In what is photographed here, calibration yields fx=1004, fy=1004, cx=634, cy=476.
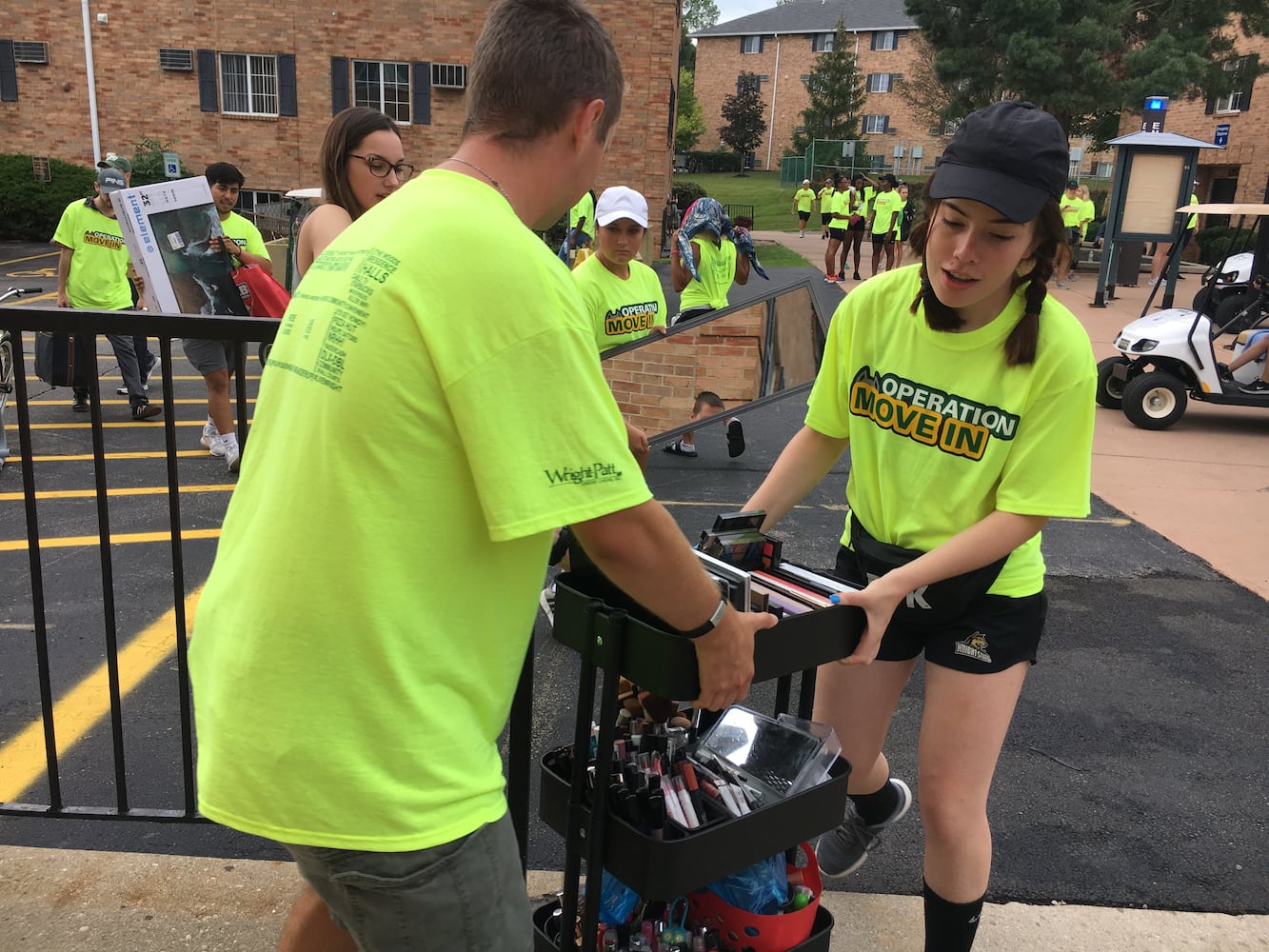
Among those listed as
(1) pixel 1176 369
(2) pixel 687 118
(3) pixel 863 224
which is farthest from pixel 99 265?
(2) pixel 687 118

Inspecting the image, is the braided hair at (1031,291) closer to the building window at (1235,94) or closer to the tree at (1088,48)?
the tree at (1088,48)

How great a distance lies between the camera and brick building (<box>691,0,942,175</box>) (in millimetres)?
64562

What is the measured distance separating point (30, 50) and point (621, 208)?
25.7 metres

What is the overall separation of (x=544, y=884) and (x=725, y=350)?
292cm

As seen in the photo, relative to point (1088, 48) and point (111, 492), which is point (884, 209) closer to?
point (1088, 48)

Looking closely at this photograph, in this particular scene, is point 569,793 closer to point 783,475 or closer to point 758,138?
point 783,475

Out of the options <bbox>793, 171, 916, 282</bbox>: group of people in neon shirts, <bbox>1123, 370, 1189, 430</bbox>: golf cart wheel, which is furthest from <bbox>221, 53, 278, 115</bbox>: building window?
<bbox>1123, 370, 1189, 430</bbox>: golf cart wheel

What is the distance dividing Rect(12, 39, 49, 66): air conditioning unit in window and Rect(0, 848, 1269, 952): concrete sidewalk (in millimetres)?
27908

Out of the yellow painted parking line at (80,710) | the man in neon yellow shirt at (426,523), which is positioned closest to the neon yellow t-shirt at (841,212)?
the yellow painted parking line at (80,710)

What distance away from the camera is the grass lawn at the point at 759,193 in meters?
39.4

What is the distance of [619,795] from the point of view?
184 cm

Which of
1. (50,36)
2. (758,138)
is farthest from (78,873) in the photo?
(758,138)

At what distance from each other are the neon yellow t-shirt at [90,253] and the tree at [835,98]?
53940 mm

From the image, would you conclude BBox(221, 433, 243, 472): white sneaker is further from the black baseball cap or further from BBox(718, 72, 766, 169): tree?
BBox(718, 72, 766, 169): tree
